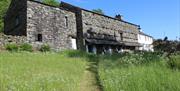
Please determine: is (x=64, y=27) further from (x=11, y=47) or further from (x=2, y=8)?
(x=2, y=8)

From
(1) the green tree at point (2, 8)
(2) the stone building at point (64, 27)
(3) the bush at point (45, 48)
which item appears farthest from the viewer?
(1) the green tree at point (2, 8)

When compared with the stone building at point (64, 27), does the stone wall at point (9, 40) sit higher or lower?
lower

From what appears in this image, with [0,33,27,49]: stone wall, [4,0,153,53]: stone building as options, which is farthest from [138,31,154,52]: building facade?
[0,33,27,49]: stone wall

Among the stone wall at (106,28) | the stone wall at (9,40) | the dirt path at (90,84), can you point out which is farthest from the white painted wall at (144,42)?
the dirt path at (90,84)

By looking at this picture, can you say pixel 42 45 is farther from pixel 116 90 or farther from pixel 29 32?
pixel 116 90

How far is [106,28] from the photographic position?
172 feet

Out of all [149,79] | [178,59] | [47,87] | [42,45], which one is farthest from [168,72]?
[42,45]

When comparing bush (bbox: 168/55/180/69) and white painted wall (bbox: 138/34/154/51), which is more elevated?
white painted wall (bbox: 138/34/154/51)

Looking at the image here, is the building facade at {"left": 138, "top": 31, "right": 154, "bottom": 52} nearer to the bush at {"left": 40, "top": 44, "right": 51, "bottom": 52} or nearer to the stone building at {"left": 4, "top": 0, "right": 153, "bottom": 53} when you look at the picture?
the stone building at {"left": 4, "top": 0, "right": 153, "bottom": 53}

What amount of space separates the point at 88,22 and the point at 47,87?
35.4m

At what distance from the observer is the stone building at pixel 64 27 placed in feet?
125

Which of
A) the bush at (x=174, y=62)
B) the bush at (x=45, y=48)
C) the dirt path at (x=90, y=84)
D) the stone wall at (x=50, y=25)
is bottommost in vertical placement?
the dirt path at (x=90, y=84)

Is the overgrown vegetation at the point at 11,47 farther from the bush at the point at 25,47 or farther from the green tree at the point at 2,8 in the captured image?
the green tree at the point at 2,8

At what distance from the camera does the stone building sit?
3809 cm
